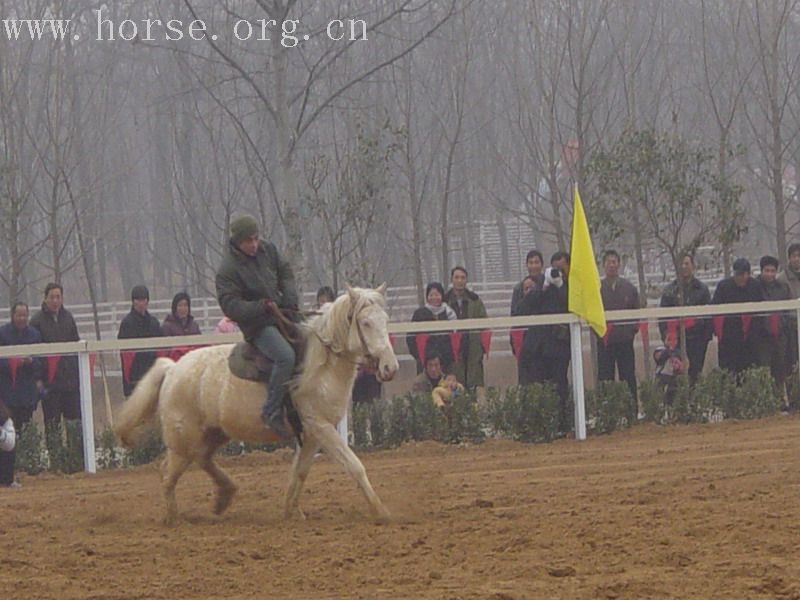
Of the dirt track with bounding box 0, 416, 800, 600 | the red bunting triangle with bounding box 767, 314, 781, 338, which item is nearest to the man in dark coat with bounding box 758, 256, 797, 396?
the red bunting triangle with bounding box 767, 314, 781, 338

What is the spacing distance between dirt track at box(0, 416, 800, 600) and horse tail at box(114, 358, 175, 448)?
2.12ft

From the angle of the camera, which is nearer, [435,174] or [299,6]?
[299,6]

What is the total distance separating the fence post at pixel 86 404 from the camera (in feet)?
47.0

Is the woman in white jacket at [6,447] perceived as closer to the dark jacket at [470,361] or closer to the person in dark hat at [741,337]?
the dark jacket at [470,361]

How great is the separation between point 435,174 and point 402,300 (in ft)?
8.96

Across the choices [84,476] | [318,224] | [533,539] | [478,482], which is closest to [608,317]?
[478,482]

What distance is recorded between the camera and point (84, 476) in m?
14.4

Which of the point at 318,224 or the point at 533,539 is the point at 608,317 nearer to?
the point at 533,539

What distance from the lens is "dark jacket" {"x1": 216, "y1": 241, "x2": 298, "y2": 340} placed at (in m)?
10.1

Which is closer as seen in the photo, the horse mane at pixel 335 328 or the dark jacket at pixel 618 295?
the horse mane at pixel 335 328

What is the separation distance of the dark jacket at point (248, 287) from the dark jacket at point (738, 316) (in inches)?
275

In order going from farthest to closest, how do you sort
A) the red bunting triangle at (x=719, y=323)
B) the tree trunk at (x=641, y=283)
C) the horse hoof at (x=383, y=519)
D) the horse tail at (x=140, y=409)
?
the red bunting triangle at (x=719, y=323)
the tree trunk at (x=641, y=283)
the horse tail at (x=140, y=409)
the horse hoof at (x=383, y=519)

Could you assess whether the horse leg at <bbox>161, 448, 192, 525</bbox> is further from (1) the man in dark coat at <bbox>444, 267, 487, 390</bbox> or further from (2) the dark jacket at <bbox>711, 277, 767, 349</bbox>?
(2) the dark jacket at <bbox>711, 277, 767, 349</bbox>

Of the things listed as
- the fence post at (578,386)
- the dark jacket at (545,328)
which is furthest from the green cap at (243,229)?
the fence post at (578,386)
